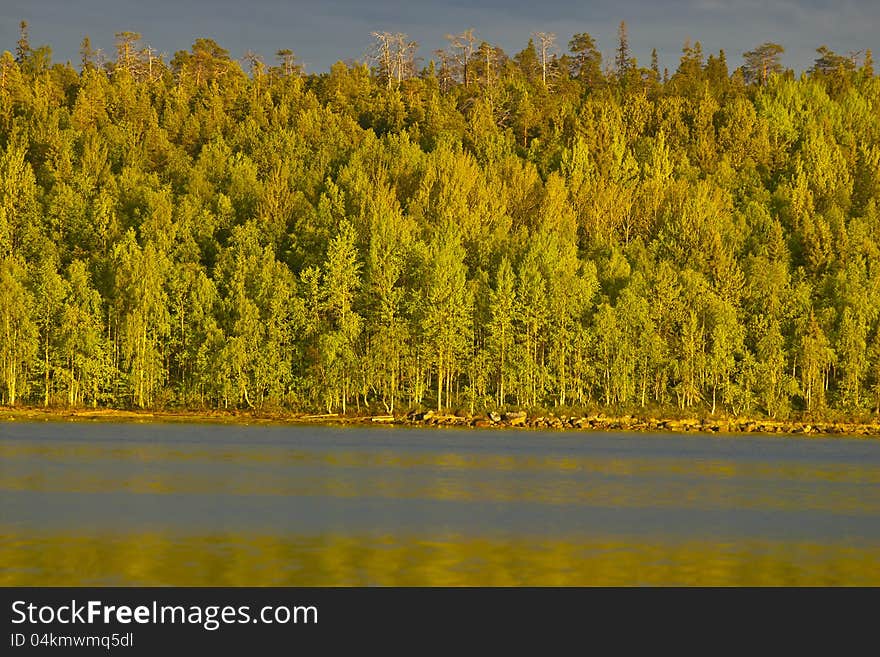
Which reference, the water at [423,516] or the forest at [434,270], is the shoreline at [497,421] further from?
the water at [423,516]

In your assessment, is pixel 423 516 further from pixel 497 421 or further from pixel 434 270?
pixel 434 270

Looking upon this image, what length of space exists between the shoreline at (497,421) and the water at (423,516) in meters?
21.8

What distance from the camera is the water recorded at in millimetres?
21359

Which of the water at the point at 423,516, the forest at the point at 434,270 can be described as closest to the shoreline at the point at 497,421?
the forest at the point at 434,270

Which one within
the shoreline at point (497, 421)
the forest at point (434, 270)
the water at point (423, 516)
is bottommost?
the water at point (423, 516)

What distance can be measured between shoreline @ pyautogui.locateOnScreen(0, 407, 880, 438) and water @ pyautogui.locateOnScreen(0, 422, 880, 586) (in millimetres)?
21778

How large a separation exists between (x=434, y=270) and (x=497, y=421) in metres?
12.9

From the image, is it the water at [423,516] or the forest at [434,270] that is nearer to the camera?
the water at [423,516]

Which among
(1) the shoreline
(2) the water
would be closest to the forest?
(1) the shoreline

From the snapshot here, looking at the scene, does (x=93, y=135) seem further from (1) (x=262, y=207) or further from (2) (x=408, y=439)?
A: (2) (x=408, y=439)

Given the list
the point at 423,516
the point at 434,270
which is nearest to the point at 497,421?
the point at 434,270

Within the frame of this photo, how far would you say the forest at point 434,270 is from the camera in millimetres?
82062

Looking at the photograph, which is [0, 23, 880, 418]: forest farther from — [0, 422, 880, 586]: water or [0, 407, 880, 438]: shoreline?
[0, 422, 880, 586]: water
